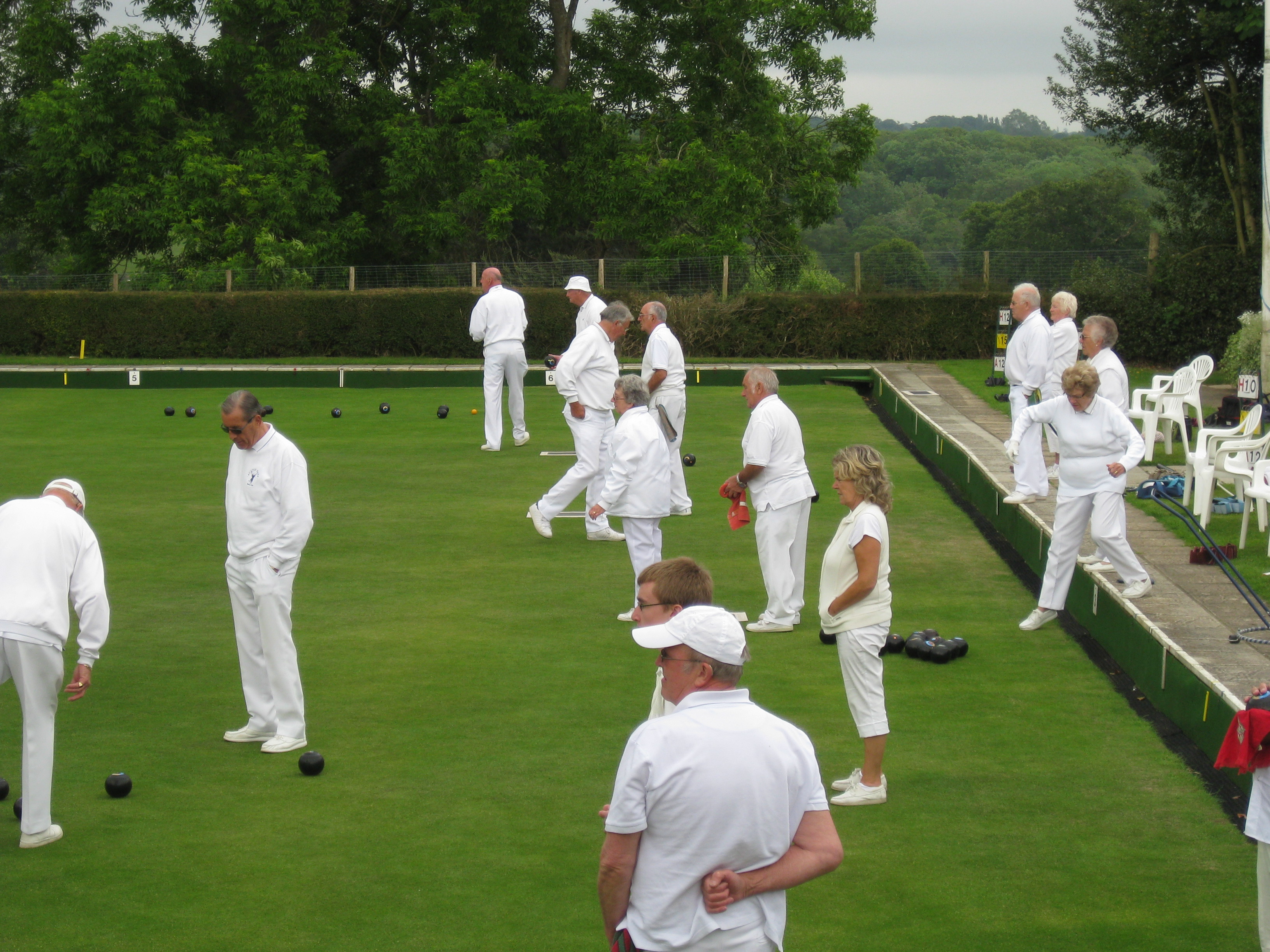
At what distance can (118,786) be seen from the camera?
542cm

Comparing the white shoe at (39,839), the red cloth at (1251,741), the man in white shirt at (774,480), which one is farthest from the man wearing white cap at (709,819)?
the man in white shirt at (774,480)

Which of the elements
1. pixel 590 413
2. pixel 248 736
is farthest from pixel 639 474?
pixel 590 413

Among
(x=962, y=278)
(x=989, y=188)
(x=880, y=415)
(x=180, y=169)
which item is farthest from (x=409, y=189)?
(x=989, y=188)

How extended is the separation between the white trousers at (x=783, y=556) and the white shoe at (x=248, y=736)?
9.42 ft

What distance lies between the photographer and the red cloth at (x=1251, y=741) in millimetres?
3871

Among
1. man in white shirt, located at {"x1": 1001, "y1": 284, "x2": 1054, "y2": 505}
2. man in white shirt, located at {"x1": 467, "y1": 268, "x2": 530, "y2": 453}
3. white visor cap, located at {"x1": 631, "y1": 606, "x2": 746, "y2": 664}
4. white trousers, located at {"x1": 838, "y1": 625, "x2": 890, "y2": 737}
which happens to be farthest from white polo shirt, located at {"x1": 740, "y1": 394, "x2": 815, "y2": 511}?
man in white shirt, located at {"x1": 467, "y1": 268, "x2": 530, "y2": 453}

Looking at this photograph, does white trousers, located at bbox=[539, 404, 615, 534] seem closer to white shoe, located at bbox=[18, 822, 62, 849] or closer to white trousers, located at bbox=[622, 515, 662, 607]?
white trousers, located at bbox=[622, 515, 662, 607]

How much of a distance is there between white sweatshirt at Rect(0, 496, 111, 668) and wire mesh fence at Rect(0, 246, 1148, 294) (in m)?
20.0

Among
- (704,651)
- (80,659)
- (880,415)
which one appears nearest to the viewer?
(704,651)

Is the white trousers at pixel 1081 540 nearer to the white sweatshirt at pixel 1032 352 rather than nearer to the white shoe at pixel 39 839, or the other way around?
the white sweatshirt at pixel 1032 352

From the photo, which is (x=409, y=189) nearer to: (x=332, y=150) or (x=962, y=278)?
(x=332, y=150)

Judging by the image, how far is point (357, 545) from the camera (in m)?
10.1

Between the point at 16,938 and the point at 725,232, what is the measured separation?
25.2 m

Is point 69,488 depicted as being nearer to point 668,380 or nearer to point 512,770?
point 512,770
